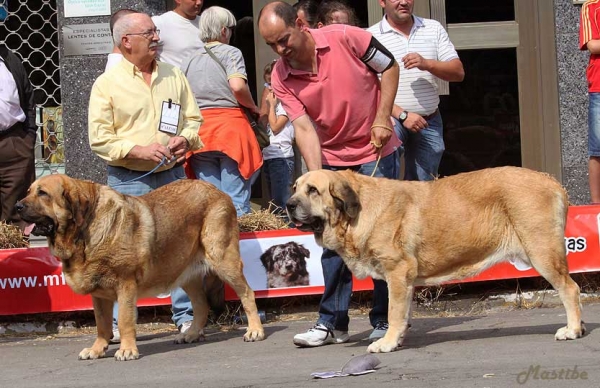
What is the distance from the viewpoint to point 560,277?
7.15 m

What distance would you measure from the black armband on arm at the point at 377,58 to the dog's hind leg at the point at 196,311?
2.05 metres

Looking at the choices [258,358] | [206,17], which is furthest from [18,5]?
[258,358]

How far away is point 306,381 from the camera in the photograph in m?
6.39

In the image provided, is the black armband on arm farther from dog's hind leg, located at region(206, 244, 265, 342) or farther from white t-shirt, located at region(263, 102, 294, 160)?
white t-shirt, located at region(263, 102, 294, 160)

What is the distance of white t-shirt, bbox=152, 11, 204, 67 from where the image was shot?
937 centimetres

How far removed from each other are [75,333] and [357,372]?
11.1 ft

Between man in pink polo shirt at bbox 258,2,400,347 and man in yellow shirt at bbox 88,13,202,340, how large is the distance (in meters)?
0.94

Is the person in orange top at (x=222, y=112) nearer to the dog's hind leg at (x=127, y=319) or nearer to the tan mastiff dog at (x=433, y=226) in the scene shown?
the dog's hind leg at (x=127, y=319)

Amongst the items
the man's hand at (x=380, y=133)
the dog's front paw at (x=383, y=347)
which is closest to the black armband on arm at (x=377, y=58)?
the man's hand at (x=380, y=133)

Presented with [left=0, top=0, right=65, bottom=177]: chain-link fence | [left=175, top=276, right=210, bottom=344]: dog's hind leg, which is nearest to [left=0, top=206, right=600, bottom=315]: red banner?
[left=175, top=276, right=210, bottom=344]: dog's hind leg

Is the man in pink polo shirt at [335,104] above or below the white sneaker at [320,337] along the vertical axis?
above

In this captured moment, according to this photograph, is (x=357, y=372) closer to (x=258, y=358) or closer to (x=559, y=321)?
(x=258, y=358)

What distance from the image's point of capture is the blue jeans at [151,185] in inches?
328

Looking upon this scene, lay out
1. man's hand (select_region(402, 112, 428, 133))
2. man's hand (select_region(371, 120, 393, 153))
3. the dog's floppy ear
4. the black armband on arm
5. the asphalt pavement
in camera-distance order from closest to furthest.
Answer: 1. the asphalt pavement
2. the dog's floppy ear
3. man's hand (select_region(371, 120, 393, 153))
4. the black armband on arm
5. man's hand (select_region(402, 112, 428, 133))
